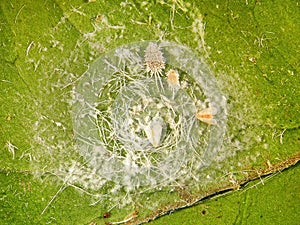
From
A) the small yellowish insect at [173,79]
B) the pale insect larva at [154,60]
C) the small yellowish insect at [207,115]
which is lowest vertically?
the small yellowish insect at [207,115]

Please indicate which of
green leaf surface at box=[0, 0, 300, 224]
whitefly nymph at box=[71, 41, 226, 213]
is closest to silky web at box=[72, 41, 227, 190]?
whitefly nymph at box=[71, 41, 226, 213]

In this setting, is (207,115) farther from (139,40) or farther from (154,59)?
(139,40)

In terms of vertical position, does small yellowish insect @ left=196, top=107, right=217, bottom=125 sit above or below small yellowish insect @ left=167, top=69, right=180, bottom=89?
below

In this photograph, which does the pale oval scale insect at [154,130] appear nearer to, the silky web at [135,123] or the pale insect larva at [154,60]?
the silky web at [135,123]

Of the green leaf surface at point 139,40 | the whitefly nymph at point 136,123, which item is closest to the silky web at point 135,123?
the whitefly nymph at point 136,123

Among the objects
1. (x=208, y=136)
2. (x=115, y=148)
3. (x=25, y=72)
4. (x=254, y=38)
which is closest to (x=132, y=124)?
(x=115, y=148)

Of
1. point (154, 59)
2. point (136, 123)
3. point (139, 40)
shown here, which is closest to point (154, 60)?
point (154, 59)

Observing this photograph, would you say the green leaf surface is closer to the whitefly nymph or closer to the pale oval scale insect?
the whitefly nymph
